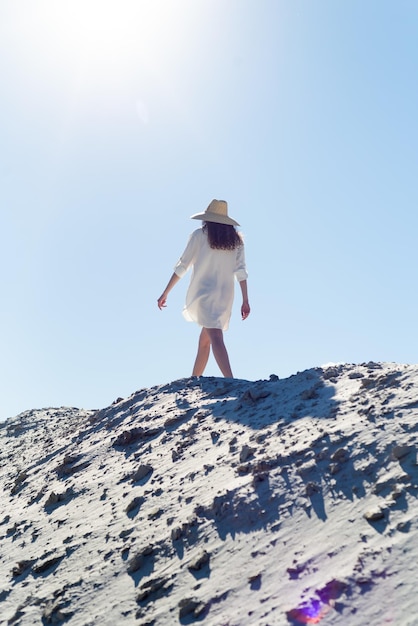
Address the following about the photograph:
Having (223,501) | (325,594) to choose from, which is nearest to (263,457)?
(223,501)

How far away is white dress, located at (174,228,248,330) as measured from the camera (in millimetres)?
6195

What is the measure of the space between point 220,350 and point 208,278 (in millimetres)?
837

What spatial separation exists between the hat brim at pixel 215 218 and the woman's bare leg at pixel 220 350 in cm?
123

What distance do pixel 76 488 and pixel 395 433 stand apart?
2534 mm

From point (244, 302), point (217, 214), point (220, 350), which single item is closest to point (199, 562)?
point (220, 350)

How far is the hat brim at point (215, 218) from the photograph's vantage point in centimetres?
628

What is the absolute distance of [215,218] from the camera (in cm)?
629

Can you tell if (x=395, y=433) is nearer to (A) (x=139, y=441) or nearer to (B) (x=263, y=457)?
(B) (x=263, y=457)

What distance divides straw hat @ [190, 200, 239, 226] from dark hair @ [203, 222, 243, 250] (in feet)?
0.16

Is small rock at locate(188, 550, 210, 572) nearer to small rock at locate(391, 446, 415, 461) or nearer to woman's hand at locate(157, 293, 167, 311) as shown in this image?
small rock at locate(391, 446, 415, 461)

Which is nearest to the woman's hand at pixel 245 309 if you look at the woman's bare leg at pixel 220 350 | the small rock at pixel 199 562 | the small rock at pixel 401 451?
the woman's bare leg at pixel 220 350

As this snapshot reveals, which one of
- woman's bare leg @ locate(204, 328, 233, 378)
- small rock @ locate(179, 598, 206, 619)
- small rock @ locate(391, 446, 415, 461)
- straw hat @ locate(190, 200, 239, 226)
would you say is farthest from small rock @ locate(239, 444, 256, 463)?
straw hat @ locate(190, 200, 239, 226)

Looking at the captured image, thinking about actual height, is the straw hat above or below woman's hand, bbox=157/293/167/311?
above

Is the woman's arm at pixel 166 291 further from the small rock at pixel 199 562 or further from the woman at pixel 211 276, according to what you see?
the small rock at pixel 199 562
